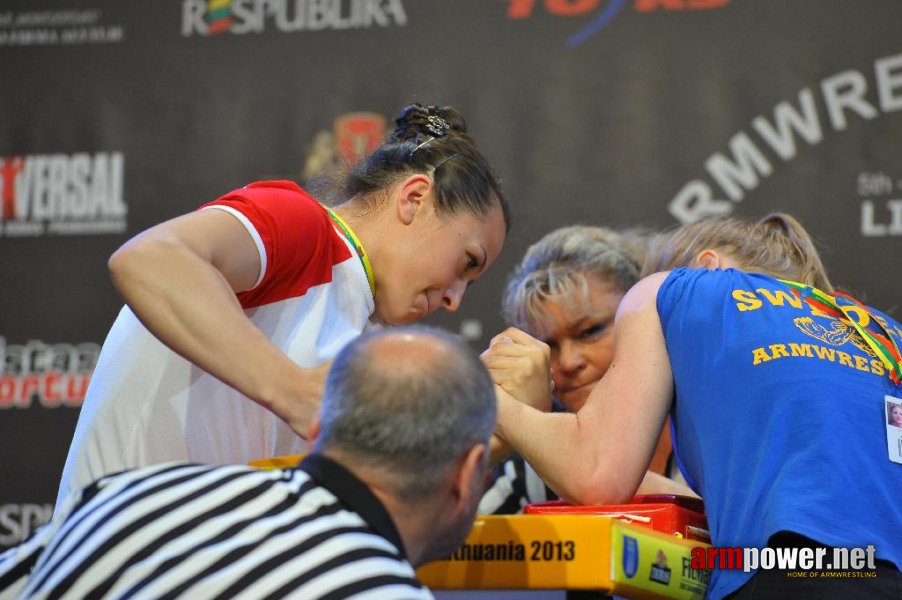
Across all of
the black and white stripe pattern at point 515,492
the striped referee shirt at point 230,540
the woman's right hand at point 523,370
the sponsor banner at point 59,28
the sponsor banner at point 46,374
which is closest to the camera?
the striped referee shirt at point 230,540

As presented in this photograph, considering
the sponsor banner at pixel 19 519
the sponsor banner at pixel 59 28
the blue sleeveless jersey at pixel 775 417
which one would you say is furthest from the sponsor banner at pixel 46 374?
the blue sleeveless jersey at pixel 775 417

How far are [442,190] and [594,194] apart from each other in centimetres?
149

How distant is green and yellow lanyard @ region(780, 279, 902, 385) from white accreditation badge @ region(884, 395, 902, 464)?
0.13 ft

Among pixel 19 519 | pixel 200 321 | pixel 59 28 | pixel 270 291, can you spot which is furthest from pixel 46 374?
pixel 200 321

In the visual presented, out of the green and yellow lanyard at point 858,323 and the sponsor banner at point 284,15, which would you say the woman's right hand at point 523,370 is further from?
the sponsor banner at point 284,15

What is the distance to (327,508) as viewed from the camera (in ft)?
3.64

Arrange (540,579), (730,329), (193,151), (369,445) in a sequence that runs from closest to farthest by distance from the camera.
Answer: (369,445) → (540,579) → (730,329) → (193,151)

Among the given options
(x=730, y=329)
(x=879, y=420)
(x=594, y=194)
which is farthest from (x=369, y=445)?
(x=594, y=194)

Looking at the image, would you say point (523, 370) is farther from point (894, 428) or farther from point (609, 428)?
point (894, 428)

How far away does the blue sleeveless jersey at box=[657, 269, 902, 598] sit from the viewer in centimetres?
152

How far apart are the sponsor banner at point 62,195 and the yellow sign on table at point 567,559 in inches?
95.7

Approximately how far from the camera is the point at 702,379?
164 cm

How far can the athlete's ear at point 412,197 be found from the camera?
1911mm

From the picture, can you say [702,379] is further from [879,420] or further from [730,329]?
[879,420]
